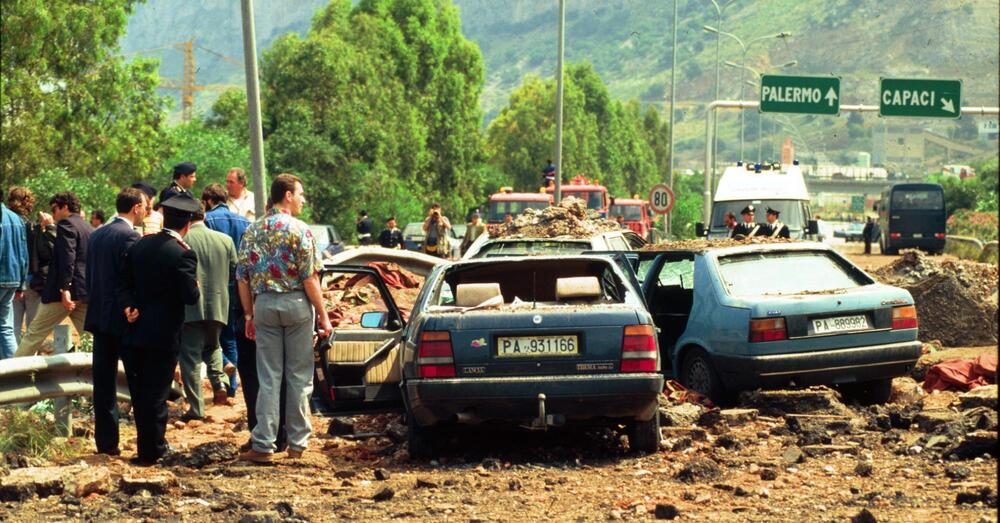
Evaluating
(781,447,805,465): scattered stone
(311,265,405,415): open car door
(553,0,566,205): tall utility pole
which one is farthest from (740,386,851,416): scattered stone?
(553,0,566,205): tall utility pole

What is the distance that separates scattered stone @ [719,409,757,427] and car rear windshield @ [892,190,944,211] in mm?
52272

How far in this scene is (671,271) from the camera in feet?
43.2

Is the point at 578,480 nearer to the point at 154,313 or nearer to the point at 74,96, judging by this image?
the point at 154,313

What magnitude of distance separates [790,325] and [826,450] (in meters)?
1.74

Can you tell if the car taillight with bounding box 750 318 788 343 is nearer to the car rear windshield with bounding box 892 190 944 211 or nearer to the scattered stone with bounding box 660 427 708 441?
the scattered stone with bounding box 660 427 708 441

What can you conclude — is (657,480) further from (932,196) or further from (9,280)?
(932,196)

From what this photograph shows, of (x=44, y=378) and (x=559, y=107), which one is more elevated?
(x=559, y=107)

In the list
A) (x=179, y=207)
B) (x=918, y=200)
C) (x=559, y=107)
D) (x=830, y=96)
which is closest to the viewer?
(x=179, y=207)

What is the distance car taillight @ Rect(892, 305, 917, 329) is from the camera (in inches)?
435

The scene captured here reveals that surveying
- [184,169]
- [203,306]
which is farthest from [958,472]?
[184,169]

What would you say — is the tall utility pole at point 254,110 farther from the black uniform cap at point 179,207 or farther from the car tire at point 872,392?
the car tire at point 872,392

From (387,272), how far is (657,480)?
1466 cm

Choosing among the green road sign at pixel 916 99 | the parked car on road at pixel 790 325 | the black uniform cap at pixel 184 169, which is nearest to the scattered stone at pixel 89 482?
the black uniform cap at pixel 184 169

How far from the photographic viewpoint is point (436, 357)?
28.9 ft
